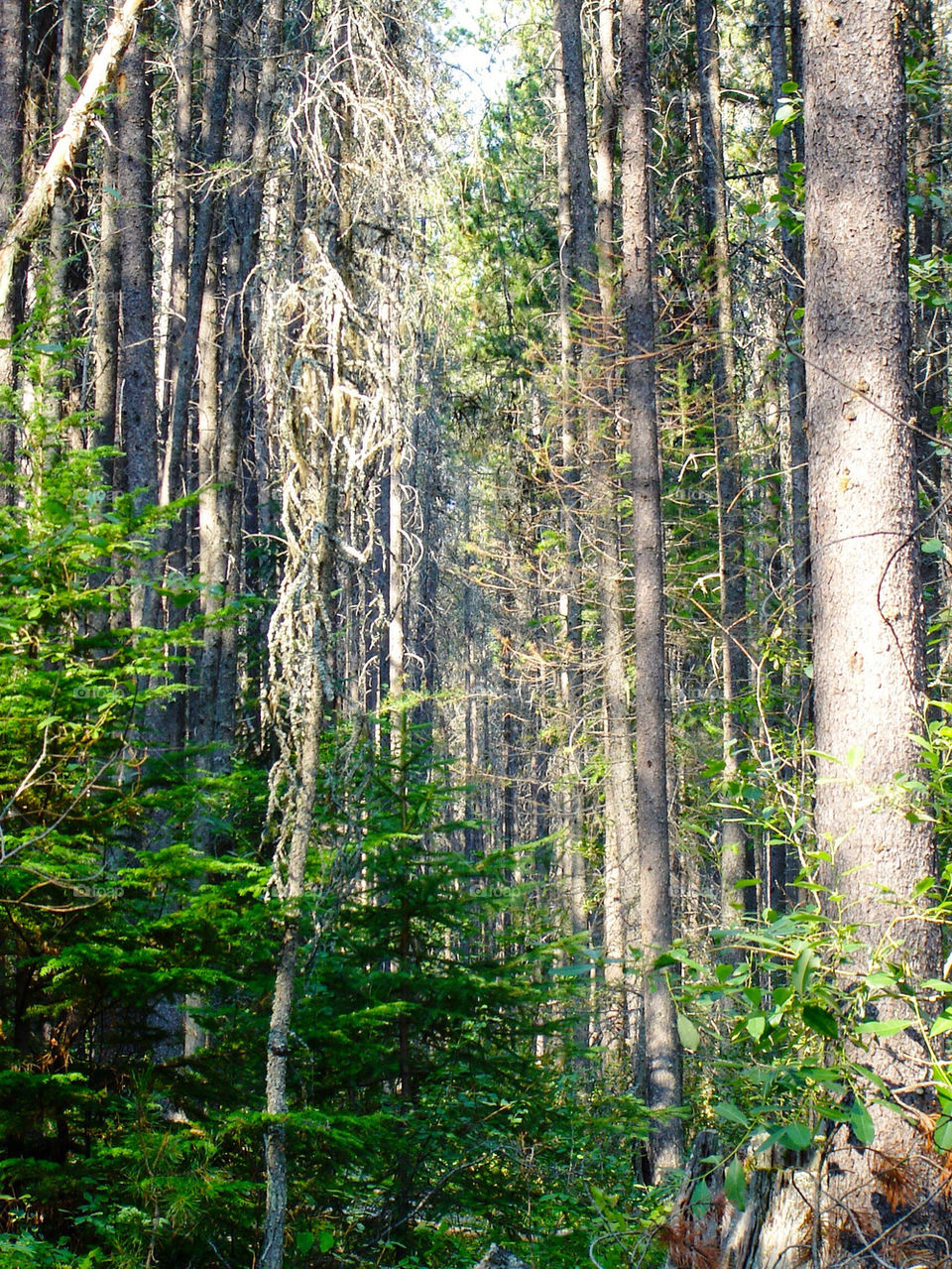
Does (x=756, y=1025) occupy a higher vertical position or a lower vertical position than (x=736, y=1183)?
higher

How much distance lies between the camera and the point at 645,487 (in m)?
10.3

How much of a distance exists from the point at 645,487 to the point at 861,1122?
8.13 metres

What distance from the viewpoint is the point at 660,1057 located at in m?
9.57

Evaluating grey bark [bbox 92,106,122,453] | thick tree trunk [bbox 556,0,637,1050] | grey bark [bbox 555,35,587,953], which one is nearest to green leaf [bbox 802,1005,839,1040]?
grey bark [bbox 92,106,122,453]

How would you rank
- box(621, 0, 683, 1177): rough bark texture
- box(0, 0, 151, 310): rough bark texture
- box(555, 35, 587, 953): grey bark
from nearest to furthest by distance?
box(0, 0, 151, 310): rough bark texture
box(621, 0, 683, 1177): rough bark texture
box(555, 35, 587, 953): grey bark

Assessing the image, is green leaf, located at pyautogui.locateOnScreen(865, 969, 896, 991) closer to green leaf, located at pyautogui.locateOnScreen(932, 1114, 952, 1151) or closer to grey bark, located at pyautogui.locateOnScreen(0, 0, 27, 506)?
green leaf, located at pyautogui.locateOnScreen(932, 1114, 952, 1151)

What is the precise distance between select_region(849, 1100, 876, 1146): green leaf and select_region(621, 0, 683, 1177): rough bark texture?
23.7 ft

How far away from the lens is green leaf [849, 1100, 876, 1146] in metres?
2.62

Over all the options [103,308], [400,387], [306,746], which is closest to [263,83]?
[103,308]

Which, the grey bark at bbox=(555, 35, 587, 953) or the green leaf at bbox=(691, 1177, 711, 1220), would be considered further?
the grey bark at bbox=(555, 35, 587, 953)

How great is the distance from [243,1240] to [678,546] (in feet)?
33.7

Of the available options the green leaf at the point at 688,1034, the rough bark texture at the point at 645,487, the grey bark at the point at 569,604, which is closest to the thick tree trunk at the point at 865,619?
the green leaf at the point at 688,1034

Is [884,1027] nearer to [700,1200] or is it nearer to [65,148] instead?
[700,1200]

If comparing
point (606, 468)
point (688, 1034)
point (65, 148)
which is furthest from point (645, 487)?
point (688, 1034)
